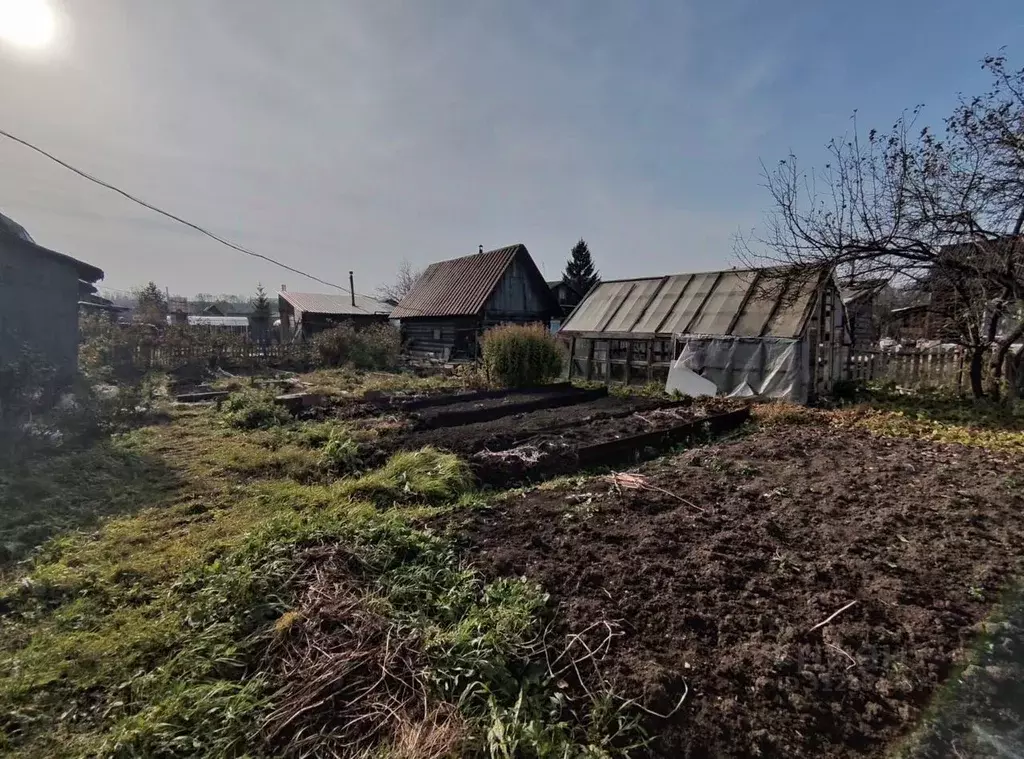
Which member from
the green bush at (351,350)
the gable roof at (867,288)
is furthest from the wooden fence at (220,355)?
the gable roof at (867,288)

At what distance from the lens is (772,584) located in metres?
3.07

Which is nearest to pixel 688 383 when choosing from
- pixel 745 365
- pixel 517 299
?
pixel 745 365

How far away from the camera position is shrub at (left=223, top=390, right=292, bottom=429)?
839 cm

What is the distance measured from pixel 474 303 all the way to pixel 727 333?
1054 cm

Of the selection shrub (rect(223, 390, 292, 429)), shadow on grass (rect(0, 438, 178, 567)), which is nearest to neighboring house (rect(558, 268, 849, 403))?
shrub (rect(223, 390, 292, 429))

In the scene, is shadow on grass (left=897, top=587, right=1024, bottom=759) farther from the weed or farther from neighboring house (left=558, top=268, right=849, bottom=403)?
neighboring house (left=558, top=268, right=849, bottom=403)

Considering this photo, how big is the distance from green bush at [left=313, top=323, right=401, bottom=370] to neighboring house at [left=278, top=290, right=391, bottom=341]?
279 inches

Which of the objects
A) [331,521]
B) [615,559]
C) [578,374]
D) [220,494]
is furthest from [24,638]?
[578,374]

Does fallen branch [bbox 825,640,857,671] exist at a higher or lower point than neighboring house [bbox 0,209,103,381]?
lower

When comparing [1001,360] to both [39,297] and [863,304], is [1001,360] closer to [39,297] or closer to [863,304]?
[863,304]

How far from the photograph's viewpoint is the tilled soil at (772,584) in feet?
6.97

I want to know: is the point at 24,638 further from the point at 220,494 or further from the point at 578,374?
the point at 578,374

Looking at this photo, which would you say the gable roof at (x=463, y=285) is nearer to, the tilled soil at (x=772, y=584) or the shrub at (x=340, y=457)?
the shrub at (x=340, y=457)

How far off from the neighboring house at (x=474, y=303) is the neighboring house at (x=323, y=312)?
4.15 meters
